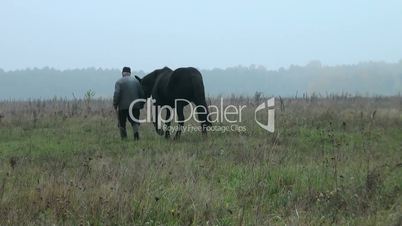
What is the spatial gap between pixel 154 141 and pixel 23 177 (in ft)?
15.1

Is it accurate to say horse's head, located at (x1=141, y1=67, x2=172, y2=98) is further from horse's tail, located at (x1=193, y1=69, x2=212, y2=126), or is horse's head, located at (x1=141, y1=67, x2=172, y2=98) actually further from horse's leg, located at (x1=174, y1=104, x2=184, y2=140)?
horse's tail, located at (x1=193, y1=69, x2=212, y2=126)

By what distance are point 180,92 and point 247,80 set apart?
11275 centimetres

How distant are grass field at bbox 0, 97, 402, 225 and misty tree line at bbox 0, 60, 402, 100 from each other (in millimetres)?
85369

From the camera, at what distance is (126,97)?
11.3 metres

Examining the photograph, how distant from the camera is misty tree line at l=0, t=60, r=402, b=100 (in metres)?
99.9

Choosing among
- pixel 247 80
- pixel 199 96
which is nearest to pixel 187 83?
pixel 199 96

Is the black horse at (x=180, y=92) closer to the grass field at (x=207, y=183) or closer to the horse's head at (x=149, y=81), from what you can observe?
the horse's head at (x=149, y=81)

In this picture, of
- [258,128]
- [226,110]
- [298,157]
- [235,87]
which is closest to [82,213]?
[298,157]

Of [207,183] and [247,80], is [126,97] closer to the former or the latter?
[207,183]

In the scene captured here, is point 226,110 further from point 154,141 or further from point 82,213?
point 82,213

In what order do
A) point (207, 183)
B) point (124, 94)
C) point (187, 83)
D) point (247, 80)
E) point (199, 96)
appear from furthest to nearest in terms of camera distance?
point (247, 80) → point (124, 94) → point (187, 83) → point (199, 96) → point (207, 183)

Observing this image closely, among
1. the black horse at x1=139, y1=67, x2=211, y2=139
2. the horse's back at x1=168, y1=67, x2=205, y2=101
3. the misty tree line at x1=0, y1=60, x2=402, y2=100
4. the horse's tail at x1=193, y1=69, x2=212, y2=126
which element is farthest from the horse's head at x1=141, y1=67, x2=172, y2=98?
the misty tree line at x1=0, y1=60, x2=402, y2=100

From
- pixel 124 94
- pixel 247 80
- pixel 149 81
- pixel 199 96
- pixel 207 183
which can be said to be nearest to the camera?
pixel 207 183

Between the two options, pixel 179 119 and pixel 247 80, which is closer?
pixel 179 119
